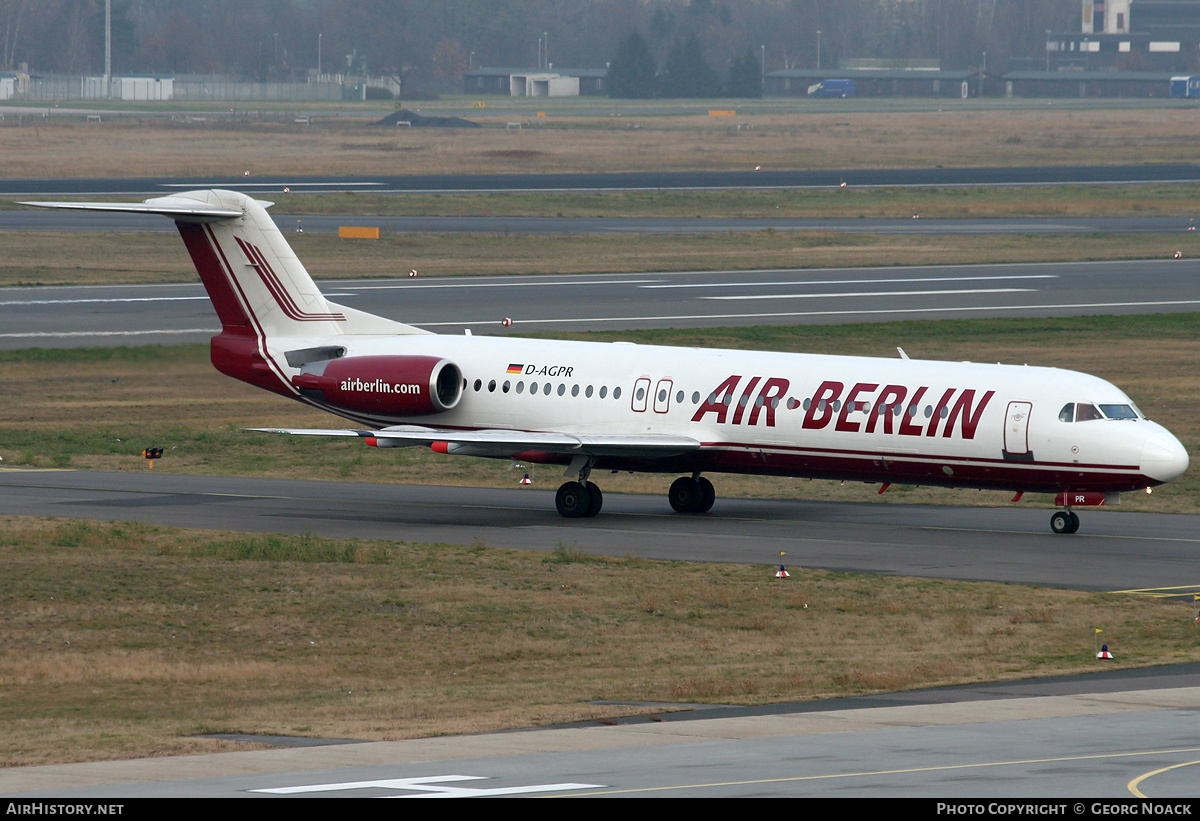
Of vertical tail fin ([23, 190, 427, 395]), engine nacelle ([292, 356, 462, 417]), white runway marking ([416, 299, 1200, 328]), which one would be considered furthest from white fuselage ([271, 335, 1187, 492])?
white runway marking ([416, 299, 1200, 328])

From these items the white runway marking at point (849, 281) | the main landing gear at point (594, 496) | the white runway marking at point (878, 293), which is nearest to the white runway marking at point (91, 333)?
the white runway marking at point (878, 293)

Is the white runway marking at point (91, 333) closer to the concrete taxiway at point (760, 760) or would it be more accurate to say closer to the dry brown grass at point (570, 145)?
the concrete taxiway at point (760, 760)

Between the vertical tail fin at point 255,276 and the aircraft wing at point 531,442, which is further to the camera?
the vertical tail fin at point 255,276

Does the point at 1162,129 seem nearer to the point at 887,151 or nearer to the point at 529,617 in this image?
the point at 887,151

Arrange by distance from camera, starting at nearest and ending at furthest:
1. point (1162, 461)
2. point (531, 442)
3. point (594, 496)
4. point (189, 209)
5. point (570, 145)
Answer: point (1162, 461) → point (531, 442) → point (594, 496) → point (189, 209) → point (570, 145)

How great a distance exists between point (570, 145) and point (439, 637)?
13391 cm

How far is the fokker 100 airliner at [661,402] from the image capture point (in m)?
33.6

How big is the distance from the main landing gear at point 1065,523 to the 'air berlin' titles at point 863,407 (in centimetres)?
256

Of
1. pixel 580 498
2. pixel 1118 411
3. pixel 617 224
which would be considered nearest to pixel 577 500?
pixel 580 498

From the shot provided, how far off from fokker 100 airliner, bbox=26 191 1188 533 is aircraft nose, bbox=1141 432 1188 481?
0.03 m

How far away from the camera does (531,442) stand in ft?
119

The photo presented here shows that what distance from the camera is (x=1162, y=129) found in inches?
Answer: 7190

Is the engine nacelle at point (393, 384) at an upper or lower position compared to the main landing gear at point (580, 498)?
upper

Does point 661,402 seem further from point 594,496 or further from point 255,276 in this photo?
point 255,276
